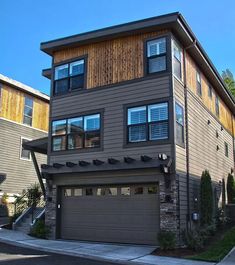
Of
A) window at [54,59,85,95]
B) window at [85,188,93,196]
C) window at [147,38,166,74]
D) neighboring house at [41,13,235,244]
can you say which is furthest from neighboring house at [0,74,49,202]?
window at [147,38,166,74]

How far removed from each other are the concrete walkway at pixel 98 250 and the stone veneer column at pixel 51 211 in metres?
0.92

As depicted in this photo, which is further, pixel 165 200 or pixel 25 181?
pixel 25 181

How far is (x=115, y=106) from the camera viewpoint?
17188 millimetres

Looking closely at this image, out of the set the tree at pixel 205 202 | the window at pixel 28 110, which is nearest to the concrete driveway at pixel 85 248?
the tree at pixel 205 202

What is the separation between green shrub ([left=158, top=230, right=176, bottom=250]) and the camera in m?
14.1

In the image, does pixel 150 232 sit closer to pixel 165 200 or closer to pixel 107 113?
pixel 165 200

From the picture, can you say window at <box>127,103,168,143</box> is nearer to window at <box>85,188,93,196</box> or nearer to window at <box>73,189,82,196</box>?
window at <box>85,188,93,196</box>

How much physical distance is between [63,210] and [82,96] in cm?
524

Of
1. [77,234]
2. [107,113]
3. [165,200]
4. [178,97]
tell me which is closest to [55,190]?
[77,234]

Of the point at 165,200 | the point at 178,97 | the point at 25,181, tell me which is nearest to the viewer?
the point at 165,200

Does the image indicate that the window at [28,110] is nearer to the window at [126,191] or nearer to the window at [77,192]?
the window at [77,192]

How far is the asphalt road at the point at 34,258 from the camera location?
1166cm

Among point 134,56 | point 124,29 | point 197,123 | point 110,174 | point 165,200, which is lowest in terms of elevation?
point 165,200

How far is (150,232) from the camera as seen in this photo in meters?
15.5
